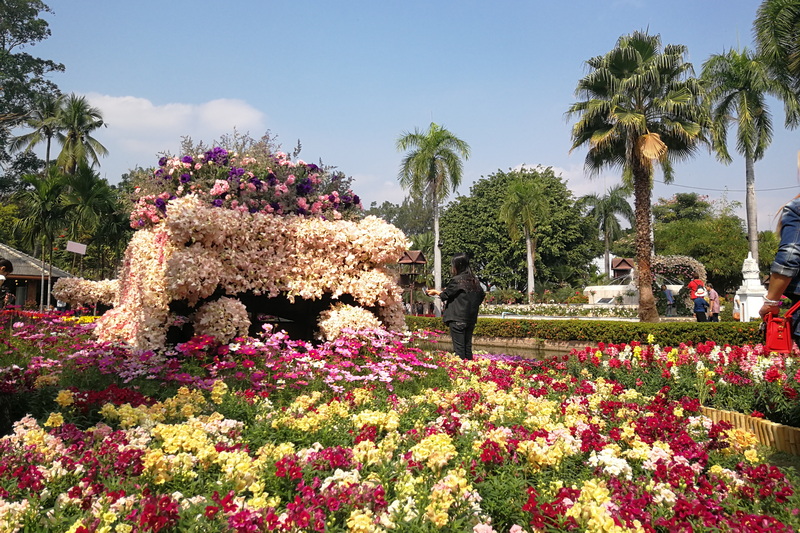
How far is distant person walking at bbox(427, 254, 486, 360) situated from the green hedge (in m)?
5.60

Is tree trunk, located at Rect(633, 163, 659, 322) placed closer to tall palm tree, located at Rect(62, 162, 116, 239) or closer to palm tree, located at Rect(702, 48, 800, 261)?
palm tree, located at Rect(702, 48, 800, 261)

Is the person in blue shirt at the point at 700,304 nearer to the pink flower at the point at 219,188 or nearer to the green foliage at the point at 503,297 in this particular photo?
the pink flower at the point at 219,188

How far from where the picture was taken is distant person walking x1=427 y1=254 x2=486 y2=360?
7.15 meters

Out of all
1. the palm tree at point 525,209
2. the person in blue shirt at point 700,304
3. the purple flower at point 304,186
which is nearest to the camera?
the purple flower at point 304,186

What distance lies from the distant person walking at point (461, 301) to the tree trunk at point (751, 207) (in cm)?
1841

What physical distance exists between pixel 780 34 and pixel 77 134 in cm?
3343

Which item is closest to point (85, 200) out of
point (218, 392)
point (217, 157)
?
point (217, 157)

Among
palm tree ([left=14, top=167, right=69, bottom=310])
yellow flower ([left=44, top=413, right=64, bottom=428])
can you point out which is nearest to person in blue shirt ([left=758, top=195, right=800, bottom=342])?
yellow flower ([left=44, top=413, right=64, bottom=428])

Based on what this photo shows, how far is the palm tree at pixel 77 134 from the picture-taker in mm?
31859

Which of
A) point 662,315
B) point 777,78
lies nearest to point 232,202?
point 777,78

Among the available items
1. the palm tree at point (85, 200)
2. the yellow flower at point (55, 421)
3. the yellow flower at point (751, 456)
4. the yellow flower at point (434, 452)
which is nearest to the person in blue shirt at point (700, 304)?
the yellow flower at point (751, 456)

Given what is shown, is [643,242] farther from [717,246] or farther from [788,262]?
[717,246]

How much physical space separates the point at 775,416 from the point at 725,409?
0.49 meters

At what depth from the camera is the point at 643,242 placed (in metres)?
→ 17.5
